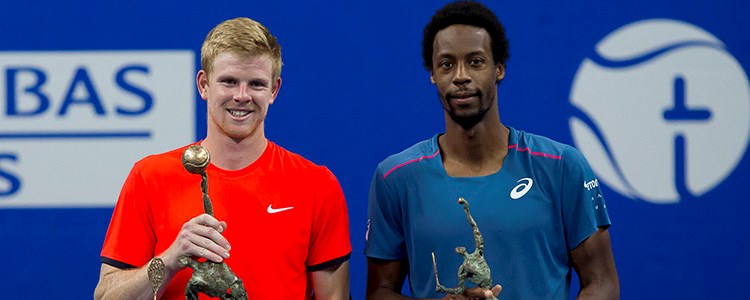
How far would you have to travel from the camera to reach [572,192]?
222 centimetres

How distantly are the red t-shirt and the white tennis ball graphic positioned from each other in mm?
1215

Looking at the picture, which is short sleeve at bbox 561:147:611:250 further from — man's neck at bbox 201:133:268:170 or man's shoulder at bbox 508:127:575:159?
man's neck at bbox 201:133:268:170

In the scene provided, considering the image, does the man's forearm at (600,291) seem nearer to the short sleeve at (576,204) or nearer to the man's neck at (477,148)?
the short sleeve at (576,204)

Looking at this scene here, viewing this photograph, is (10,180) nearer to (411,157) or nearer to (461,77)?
(411,157)

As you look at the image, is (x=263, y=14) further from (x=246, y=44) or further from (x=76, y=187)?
(x=246, y=44)

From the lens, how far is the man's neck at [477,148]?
7.38 ft

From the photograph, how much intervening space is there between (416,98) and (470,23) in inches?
35.4

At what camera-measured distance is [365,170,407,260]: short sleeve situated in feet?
7.54

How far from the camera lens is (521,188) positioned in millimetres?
2219

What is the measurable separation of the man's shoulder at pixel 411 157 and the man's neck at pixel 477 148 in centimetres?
5

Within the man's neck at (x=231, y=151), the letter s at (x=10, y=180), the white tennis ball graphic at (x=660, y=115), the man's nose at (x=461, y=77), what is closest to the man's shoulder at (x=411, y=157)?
the man's nose at (x=461, y=77)

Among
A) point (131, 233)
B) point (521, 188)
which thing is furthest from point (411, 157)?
point (131, 233)

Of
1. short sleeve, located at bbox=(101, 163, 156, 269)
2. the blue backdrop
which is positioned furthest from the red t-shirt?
the blue backdrop

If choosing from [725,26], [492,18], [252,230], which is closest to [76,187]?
[252,230]
